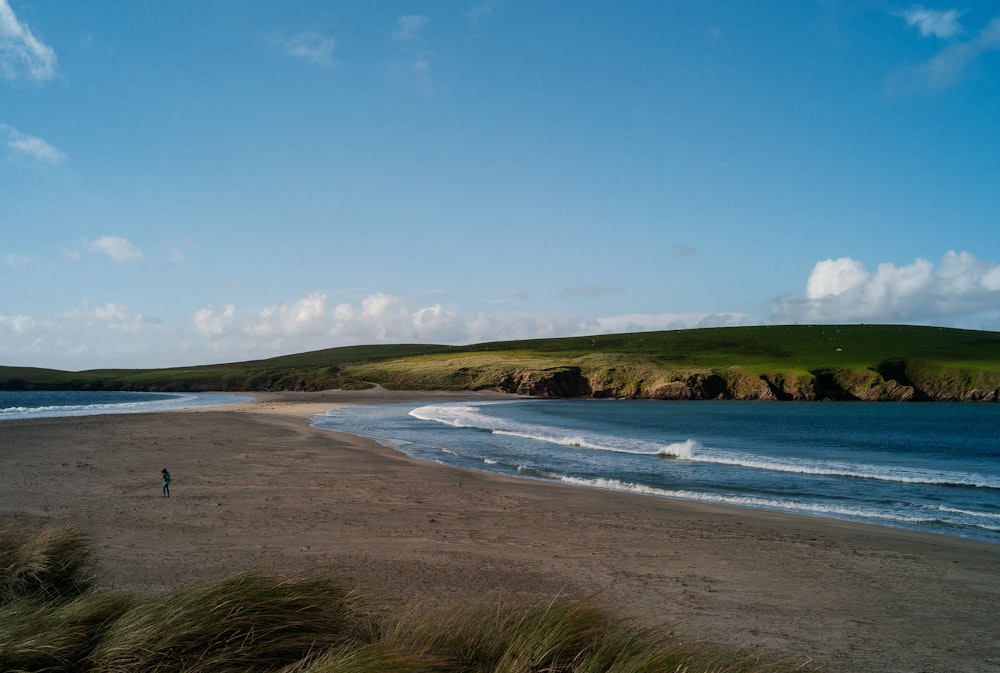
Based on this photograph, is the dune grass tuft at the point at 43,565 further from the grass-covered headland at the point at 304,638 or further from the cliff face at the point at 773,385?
the cliff face at the point at 773,385

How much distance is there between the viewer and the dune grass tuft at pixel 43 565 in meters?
7.29

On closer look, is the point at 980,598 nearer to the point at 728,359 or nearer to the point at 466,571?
the point at 466,571

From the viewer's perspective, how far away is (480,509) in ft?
63.3

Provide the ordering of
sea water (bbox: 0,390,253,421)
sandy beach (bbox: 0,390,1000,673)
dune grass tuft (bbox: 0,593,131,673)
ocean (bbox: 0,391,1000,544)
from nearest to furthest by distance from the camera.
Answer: dune grass tuft (bbox: 0,593,131,673) → sandy beach (bbox: 0,390,1000,673) → ocean (bbox: 0,391,1000,544) → sea water (bbox: 0,390,253,421)

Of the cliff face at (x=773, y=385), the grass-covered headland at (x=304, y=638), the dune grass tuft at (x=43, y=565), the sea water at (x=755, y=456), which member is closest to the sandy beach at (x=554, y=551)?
the grass-covered headland at (x=304, y=638)

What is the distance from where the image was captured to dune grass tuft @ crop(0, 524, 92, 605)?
729 cm

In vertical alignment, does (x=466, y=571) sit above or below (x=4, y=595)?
below

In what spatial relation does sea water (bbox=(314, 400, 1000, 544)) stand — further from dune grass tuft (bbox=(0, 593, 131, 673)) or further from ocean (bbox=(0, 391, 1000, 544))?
dune grass tuft (bbox=(0, 593, 131, 673))

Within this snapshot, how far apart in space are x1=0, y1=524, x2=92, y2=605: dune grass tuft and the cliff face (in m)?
99.1

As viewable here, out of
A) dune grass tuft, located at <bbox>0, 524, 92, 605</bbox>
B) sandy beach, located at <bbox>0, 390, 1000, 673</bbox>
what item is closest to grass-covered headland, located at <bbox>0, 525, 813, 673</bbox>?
dune grass tuft, located at <bbox>0, 524, 92, 605</bbox>

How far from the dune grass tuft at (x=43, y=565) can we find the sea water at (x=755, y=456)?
740 inches

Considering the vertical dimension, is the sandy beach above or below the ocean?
above

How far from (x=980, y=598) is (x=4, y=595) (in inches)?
604

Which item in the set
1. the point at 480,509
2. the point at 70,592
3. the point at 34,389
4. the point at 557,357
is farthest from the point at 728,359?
the point at 34,389
